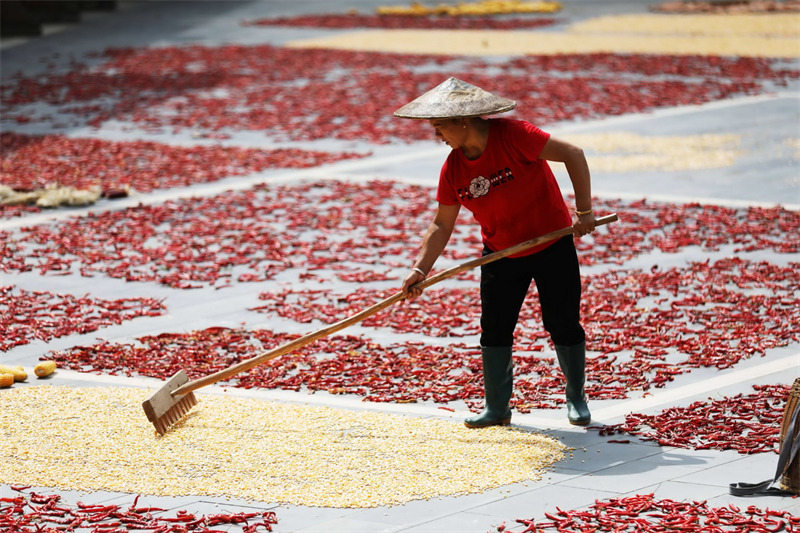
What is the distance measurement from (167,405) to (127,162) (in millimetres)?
10017

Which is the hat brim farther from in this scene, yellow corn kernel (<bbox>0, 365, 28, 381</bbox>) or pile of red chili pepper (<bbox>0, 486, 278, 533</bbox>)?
yellow corn kernel (<bbox>0, 365, 28, 381</bbox>)

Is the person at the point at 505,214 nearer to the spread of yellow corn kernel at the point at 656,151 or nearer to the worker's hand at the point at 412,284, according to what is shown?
the worker's hand at the point at 412,284

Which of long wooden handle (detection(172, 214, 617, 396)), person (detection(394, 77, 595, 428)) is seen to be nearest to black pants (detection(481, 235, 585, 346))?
person (detection(394, 77, 595, 428))

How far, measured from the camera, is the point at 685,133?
17016 millimetres

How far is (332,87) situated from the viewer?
2278 cm

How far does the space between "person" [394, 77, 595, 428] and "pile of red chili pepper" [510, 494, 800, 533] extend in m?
1.24

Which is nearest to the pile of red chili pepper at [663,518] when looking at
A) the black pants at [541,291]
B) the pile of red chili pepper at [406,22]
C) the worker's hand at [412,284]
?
the black pants at [541,291]

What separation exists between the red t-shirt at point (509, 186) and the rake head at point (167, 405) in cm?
187

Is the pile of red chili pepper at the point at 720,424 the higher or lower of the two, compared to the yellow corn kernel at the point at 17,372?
higher

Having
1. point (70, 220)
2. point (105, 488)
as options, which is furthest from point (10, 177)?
point (105, 488)

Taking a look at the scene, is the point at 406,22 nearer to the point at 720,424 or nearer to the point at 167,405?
the point at 167,405

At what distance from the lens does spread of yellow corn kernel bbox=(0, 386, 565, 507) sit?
5855 millimetres

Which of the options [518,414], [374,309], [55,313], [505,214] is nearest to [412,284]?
[374,309]

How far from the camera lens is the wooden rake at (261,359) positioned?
638 centimetres
